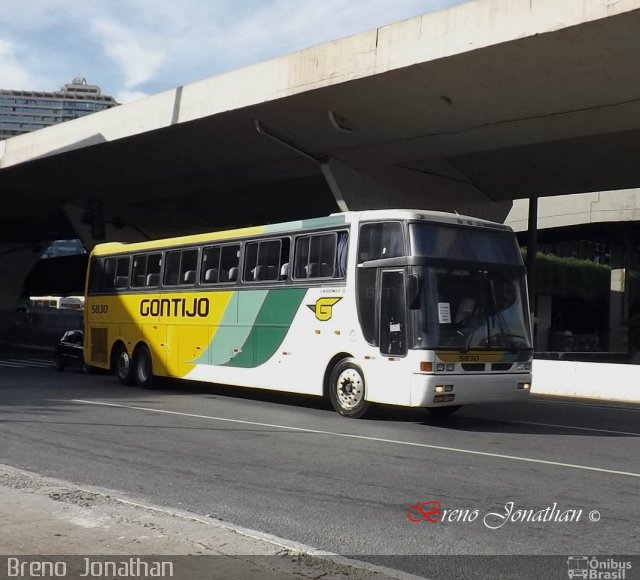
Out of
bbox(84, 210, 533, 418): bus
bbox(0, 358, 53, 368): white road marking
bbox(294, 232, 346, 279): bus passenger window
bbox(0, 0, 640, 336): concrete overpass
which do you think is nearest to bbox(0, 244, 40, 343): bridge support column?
bbox(0, 0, 640, 336): concrete overpass

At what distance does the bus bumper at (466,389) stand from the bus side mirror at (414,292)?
1.04m

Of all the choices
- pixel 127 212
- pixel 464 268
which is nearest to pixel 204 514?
pixel 464 268

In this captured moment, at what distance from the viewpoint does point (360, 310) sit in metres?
13.9

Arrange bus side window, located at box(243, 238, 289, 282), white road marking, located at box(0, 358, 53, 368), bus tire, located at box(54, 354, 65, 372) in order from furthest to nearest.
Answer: white road marking, located at box(0, 358, 53, 368) → bus tire, located at box(54, 354, 65, 372) → bus side window, located at box(243, 238, 289, 282)

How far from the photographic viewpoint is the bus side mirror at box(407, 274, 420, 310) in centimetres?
1262

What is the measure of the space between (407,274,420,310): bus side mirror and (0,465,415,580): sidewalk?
6.56m

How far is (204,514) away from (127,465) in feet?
8.29

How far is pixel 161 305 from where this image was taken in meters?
19.3

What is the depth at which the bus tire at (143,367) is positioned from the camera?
64.5 feet

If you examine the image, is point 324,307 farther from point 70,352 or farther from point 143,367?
point 70,352

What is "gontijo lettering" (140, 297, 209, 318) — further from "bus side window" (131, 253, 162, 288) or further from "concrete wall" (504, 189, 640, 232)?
"concrete wall" (504, 189, 640, 232)

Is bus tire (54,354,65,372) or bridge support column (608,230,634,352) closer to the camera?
bus tire (54,354,65,372)

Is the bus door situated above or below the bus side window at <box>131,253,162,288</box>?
below

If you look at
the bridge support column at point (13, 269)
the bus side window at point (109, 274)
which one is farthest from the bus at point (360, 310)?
the bridge support column at point (13, 269)
